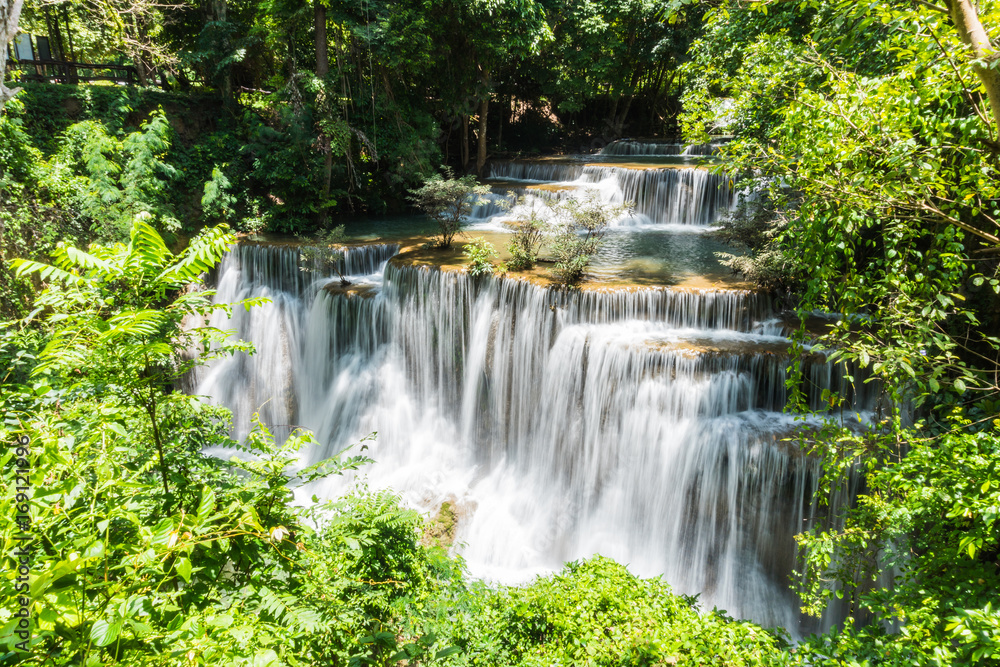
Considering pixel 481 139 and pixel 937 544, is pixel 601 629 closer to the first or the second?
pixel 937 544

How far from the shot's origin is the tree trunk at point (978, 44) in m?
2.83

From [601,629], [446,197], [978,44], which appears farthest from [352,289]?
[978,44]

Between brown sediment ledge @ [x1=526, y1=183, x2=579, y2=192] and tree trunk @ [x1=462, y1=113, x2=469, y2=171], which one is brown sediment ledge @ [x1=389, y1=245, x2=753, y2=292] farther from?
tree trunk @ [x1=462, y1=113, x2=469, y2=171]

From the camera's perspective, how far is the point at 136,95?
14.7 m

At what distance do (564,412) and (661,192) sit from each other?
8.33 m

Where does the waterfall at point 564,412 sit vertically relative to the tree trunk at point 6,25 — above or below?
below

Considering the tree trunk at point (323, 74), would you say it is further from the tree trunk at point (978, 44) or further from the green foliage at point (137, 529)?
the tree trunk at point (978, 44)

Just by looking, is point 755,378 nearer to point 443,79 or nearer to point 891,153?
point 891,153

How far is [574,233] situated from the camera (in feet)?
32.3

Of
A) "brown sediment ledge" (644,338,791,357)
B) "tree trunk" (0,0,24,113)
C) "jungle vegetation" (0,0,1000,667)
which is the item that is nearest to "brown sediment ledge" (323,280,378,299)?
"jungle vegetation" (0,0,1000,667)

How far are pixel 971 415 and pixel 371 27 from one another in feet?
45.2

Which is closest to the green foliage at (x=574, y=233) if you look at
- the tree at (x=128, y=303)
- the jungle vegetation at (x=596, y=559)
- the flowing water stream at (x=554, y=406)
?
the flowing water stream at (x=554, y=406)

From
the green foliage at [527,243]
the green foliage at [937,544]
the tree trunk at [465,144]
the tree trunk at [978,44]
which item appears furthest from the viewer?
the tree trunk at [465,144]

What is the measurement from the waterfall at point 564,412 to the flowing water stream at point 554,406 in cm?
2
